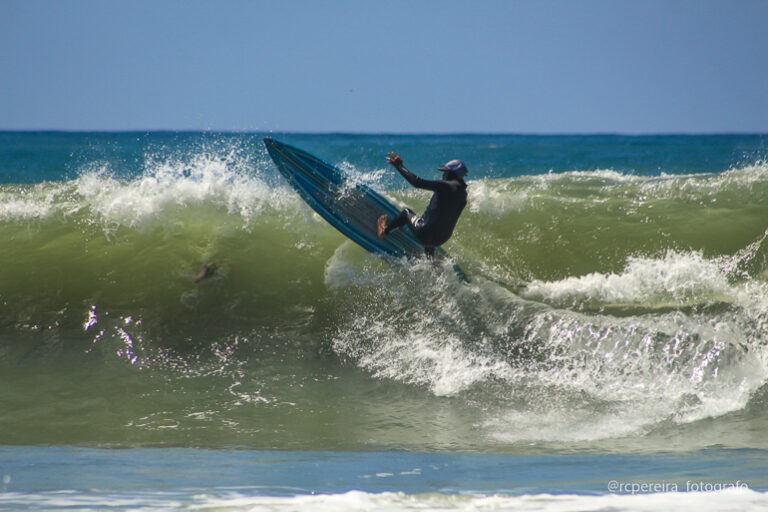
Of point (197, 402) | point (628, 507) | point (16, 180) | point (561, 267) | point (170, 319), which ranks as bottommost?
point (628, 507)

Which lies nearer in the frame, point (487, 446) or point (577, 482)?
point (577, 482)

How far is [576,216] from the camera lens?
761cm

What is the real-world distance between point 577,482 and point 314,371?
2591 mm

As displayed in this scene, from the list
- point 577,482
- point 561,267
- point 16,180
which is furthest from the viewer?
point 16,180

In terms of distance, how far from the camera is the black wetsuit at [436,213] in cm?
534

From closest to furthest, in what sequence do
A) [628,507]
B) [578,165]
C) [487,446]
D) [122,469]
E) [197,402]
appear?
[628,507]
[122,469]
[487,446]
[197,402]
[578,165]

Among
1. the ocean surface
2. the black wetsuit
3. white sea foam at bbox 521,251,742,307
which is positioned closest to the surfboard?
the ocean surface

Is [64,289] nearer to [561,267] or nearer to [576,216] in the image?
[561,267]

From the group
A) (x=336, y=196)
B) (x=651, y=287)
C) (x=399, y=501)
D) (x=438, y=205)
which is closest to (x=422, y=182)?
(x=438, y=205)

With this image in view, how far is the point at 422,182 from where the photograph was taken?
17.1 feet

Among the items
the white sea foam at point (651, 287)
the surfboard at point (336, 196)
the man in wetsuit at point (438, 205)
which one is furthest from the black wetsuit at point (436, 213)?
the white sea foam at point (651, 287)

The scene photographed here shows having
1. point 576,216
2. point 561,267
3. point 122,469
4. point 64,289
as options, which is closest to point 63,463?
point 122,469

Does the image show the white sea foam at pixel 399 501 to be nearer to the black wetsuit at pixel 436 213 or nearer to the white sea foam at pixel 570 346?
the white sea foam at pixel 570 346

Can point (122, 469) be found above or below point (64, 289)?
below
